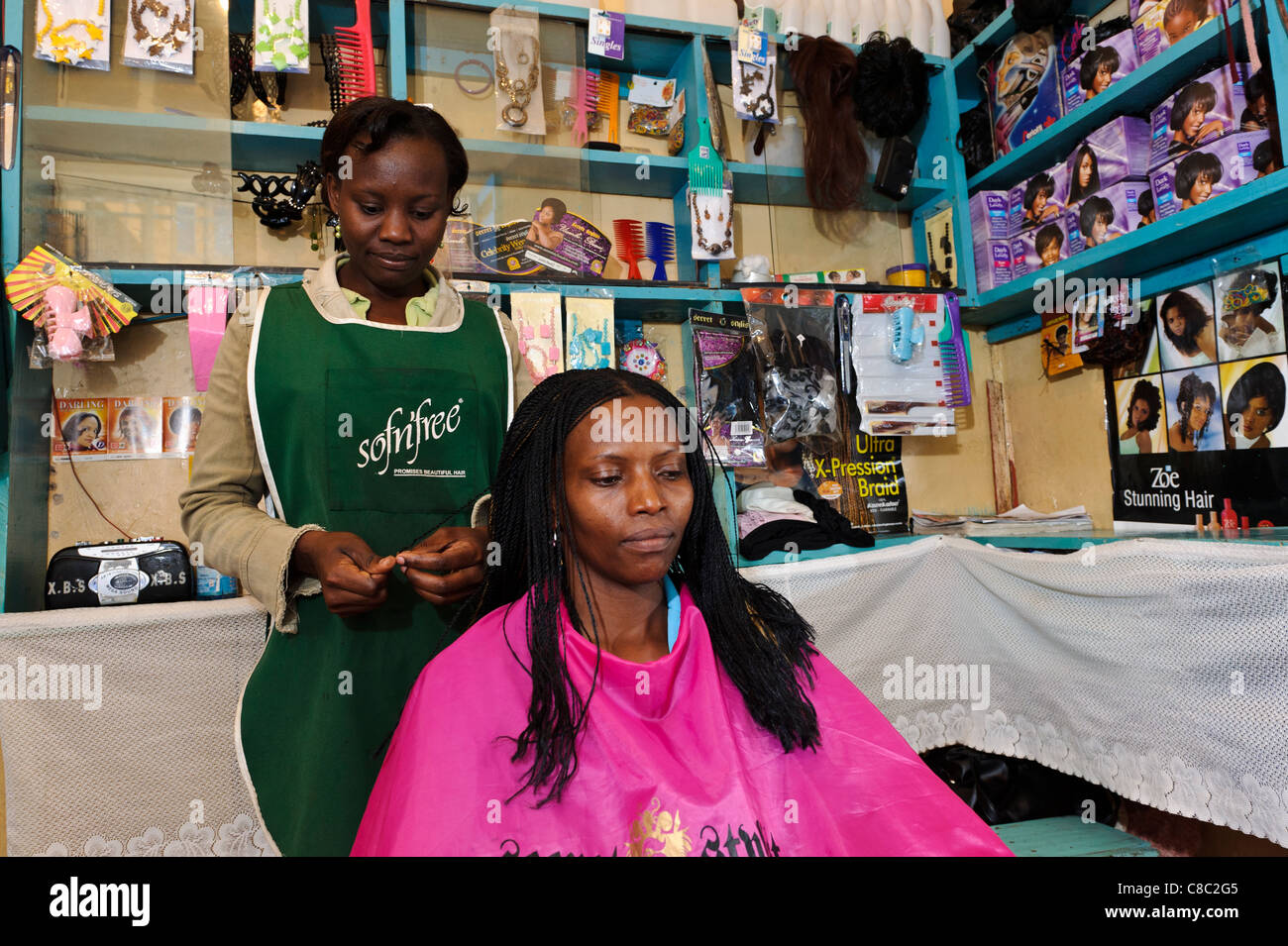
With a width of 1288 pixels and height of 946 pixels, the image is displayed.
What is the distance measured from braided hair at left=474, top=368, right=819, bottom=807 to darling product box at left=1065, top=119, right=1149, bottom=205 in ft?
6.40

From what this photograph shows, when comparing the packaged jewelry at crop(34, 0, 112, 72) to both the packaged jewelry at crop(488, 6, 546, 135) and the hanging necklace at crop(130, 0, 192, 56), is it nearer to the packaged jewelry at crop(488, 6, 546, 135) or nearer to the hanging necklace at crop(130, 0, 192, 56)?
the hanging necklace at crop(130, 0, 192, 56)

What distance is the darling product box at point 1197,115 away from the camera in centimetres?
195

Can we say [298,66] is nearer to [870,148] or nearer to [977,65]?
[870,148]

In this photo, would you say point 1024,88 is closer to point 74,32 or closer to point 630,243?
point 630,243

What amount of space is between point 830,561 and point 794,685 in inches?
35.0

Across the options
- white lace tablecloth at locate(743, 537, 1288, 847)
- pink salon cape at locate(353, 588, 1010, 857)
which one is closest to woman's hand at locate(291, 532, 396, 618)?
pink salon cape at locate(353, 588, 1010, 857)

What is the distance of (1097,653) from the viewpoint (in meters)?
1.68

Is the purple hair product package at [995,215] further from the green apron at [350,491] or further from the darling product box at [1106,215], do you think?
the green apron at [350,491]

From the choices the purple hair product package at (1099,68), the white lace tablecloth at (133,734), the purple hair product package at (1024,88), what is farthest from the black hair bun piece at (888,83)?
the white lace tablecloth at (133,734)

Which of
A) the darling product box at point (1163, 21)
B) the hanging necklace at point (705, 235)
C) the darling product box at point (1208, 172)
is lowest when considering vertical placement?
the darling product box at point (1208, 172)

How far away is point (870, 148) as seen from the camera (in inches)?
115

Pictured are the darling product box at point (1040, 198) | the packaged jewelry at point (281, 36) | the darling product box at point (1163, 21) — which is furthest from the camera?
the darling product box at point (1040, 198)

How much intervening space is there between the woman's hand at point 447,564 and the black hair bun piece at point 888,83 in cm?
245

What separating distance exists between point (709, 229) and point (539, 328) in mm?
701
